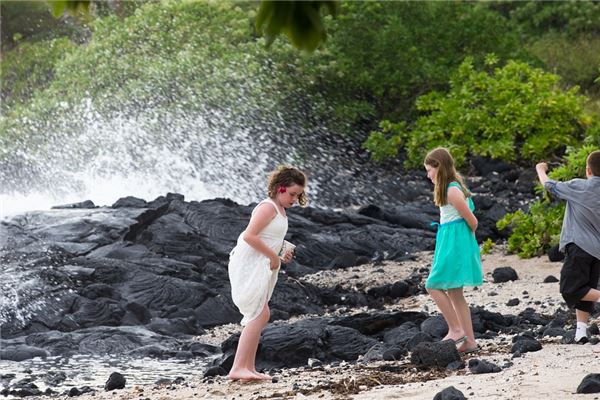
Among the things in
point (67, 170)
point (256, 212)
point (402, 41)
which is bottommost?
point (256, 212)

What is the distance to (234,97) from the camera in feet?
72.6

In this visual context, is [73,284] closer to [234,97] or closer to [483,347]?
[483,347]

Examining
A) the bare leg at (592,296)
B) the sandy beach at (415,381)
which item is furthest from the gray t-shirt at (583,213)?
the sandy beach at (415,381)

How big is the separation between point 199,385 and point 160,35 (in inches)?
647

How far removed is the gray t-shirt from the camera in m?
8.22

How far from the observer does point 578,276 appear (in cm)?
819

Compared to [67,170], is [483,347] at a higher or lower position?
lower

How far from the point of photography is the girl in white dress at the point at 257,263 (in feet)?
24.9

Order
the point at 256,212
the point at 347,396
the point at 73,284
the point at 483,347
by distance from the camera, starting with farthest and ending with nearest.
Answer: the point at 73,284, the point at 483,347, the point at 256,212, the point at 347,396

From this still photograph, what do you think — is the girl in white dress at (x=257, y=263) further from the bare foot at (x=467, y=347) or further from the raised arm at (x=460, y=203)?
the bare foot at (x=467, y=347)

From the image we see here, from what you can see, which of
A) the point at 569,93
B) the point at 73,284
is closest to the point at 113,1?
the point at 569,93

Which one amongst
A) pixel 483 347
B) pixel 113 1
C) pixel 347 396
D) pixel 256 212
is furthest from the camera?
pixel 113 1

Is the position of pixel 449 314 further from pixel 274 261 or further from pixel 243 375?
pixel 243 375

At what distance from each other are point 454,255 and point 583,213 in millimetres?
958
